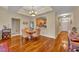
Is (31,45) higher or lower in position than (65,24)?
lower

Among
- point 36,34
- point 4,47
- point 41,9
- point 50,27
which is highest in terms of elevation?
point 41,9

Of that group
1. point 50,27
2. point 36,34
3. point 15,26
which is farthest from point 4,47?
point 50,27

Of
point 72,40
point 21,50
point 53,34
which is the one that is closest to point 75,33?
point 72,40

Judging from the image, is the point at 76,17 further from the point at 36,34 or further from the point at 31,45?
the point at 31,45

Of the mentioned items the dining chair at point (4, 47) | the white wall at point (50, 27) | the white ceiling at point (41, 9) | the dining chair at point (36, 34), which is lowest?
the dining chair at point (4, 47)

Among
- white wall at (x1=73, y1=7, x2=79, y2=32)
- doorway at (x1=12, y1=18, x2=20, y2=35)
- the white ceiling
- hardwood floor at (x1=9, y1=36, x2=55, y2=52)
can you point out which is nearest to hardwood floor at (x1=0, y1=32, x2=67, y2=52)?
hardwood floor at (x1=9, y1=36, x2=55, y2=52)

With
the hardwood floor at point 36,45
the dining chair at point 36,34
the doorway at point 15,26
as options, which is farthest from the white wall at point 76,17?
the doorway at point 15,26

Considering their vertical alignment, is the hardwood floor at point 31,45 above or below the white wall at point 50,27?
below

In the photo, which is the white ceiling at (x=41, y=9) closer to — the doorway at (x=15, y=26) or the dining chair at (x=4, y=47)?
the doorway at (x=15, y=26)

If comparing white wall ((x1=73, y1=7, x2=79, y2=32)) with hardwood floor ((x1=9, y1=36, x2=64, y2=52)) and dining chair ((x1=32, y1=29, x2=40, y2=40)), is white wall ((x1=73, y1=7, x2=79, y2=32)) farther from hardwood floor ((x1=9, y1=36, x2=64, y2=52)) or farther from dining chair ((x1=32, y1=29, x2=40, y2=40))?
dining chair ((x1=32, y1=29, x2=40, y2=40))

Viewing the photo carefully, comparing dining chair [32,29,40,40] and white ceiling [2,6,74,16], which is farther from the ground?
white ceiling [2,6,74,16]

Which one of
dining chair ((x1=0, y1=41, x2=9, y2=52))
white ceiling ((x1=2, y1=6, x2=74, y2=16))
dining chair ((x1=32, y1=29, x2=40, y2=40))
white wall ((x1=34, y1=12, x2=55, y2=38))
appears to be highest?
white ceiling ((x1=2, y1=6, x2=74, y2=16))
